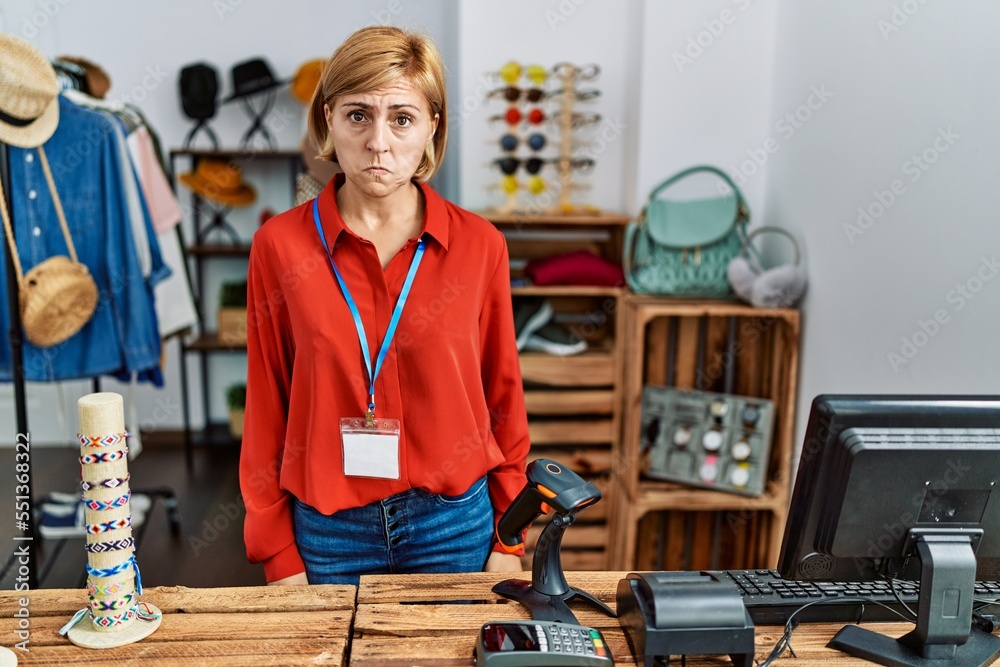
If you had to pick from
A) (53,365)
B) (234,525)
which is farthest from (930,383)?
(234,525)

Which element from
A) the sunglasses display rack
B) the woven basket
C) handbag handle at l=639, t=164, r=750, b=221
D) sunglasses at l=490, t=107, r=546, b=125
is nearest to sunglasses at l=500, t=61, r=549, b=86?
the sunglasses display rack

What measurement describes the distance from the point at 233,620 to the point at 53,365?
72.0 inches

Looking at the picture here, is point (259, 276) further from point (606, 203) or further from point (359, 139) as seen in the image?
point (606, 203)

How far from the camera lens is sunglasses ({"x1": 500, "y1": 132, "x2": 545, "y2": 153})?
307 cm

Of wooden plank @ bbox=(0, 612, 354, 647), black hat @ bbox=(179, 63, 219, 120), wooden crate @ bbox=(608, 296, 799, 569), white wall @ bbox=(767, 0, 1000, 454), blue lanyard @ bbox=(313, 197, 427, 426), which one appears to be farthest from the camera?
black hat @ bbox=(179, 63, 219, 120)

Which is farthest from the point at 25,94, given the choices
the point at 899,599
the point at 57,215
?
the point at 899,599

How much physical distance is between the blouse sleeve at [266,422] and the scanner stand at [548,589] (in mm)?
437

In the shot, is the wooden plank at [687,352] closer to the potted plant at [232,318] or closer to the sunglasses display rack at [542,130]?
the sunglasses display rack at [542,130]

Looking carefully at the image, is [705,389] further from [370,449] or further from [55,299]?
[55,299]

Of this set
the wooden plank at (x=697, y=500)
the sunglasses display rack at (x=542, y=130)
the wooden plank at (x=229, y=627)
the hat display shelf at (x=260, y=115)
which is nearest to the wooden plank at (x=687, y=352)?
the wooden plank at (x=697, y=500)

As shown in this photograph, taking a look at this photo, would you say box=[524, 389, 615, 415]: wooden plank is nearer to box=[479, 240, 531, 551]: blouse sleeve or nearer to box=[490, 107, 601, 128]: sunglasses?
box=[490, 107, 601, 128]: sunglasses

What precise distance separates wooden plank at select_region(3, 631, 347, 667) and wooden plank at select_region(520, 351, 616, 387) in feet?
6.05

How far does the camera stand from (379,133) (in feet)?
4.27

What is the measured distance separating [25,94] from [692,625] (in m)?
2.28
